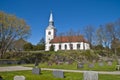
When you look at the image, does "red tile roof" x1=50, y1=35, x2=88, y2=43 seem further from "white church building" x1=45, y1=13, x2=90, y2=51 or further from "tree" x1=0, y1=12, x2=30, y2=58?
"tree" x1=0, y1=12, x2=30, y2=58

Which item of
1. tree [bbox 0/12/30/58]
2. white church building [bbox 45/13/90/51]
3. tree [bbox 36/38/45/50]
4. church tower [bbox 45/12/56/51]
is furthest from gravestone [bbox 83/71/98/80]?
church tower [bbox 45/12/56/51]

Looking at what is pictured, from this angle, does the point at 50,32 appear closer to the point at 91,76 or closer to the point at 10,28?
the point at 10,28

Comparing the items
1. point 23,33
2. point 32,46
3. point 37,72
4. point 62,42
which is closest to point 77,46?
point 62,42

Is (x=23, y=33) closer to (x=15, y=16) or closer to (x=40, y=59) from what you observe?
(x=15, y=16)

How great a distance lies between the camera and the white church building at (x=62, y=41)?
8288 cm

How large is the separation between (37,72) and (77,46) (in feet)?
222

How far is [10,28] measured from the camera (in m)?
48.6

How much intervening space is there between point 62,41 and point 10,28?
40.6 m

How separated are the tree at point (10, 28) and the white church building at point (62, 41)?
31.4 m

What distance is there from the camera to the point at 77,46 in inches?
3383

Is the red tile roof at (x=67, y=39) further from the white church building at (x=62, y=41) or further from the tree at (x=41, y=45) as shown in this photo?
the tree at (x=41, y=45)

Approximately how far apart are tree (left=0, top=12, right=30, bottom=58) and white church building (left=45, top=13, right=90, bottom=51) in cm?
3139

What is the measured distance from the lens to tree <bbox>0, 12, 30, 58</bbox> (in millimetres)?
47719

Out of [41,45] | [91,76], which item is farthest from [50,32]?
[91,76]
